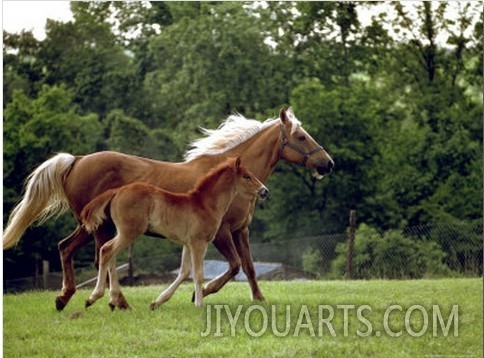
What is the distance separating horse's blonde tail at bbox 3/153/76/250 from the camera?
910 cm

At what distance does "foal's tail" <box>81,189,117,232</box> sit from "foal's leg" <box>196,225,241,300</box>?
1251mm

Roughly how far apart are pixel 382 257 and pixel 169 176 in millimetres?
11642

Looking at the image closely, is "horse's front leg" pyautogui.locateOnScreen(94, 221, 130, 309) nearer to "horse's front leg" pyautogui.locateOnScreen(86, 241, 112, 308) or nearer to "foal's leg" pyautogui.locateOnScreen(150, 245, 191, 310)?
"horse's front leg" pyautogui.locateOnScreen(86, 241, 112, 308)

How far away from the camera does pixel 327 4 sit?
32.6 m

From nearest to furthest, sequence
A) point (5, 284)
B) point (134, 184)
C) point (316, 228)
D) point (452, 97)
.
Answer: point (134, 184)
point (5, 284)
point (316, 228)
point (452, 97)

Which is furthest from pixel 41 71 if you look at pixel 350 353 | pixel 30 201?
pixel 350 353

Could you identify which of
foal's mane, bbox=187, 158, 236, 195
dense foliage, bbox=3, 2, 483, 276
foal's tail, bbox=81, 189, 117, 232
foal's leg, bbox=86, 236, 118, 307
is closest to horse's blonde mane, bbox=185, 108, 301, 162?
foal's mane, bbox=187, 158, 236, 195

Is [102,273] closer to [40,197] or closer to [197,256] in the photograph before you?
[197,256]

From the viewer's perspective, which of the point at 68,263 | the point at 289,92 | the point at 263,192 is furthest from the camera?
the point at 289,92

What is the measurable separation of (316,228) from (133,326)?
21.7 metres

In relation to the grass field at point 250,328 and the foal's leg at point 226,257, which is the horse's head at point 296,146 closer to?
the foal's leg at point 226,257

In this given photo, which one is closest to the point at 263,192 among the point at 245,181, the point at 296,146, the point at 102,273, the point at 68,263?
the point at 245,181

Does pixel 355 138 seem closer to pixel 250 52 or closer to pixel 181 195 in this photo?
pixel 250 52

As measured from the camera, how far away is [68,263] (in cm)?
895
